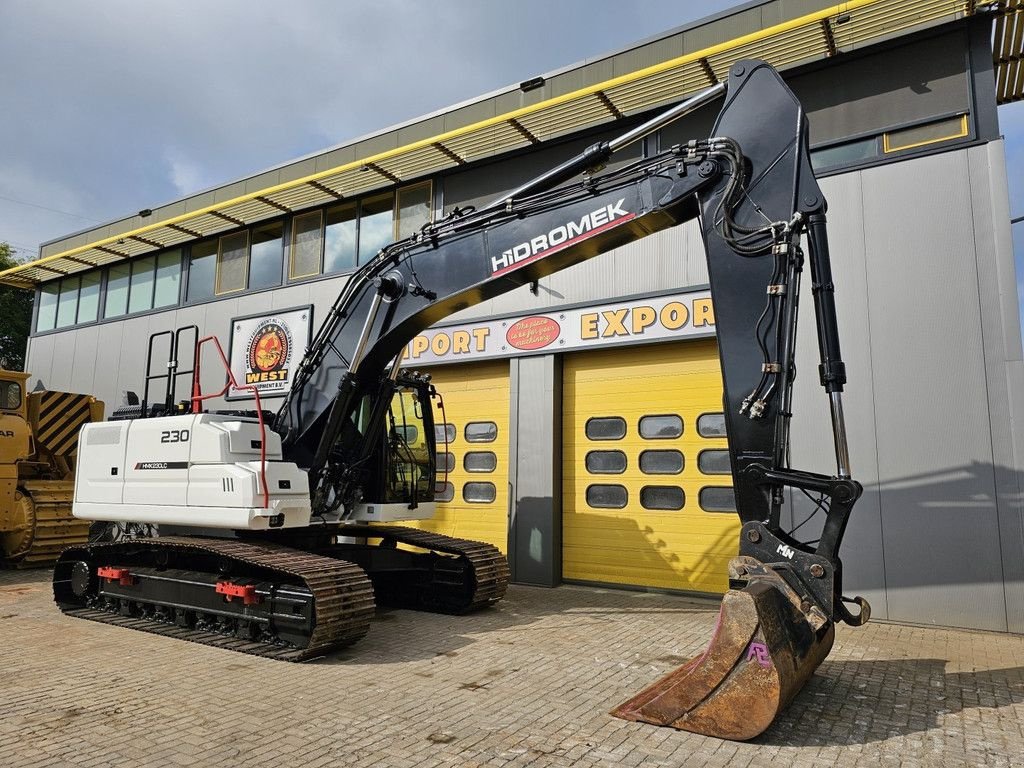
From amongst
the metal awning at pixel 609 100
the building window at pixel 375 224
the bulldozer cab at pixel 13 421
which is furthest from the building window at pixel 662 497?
the bulldozer cab at pixel 13 421

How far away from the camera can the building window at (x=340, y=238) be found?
12680 mm

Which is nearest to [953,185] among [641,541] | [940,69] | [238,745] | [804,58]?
[940,69]

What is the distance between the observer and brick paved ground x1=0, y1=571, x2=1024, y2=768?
397cm

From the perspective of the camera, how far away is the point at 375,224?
1255 centimetres

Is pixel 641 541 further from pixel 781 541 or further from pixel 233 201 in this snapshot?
pixel 233 201

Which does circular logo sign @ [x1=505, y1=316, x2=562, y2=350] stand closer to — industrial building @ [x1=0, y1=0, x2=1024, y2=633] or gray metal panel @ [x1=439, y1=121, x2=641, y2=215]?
industrial building @ [x1=0, y1=0, x2=1024, y2=633]

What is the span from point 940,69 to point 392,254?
21.4 feet

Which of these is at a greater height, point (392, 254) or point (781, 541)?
point (392, 254)

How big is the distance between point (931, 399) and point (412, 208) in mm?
8303

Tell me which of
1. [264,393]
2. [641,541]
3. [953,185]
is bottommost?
[641,541]

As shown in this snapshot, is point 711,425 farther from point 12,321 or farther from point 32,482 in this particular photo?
point 12,321

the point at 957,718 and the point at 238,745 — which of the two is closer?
the point at 238,745

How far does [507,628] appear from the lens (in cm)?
722

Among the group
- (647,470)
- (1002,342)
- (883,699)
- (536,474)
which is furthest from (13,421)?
(1002,342)
